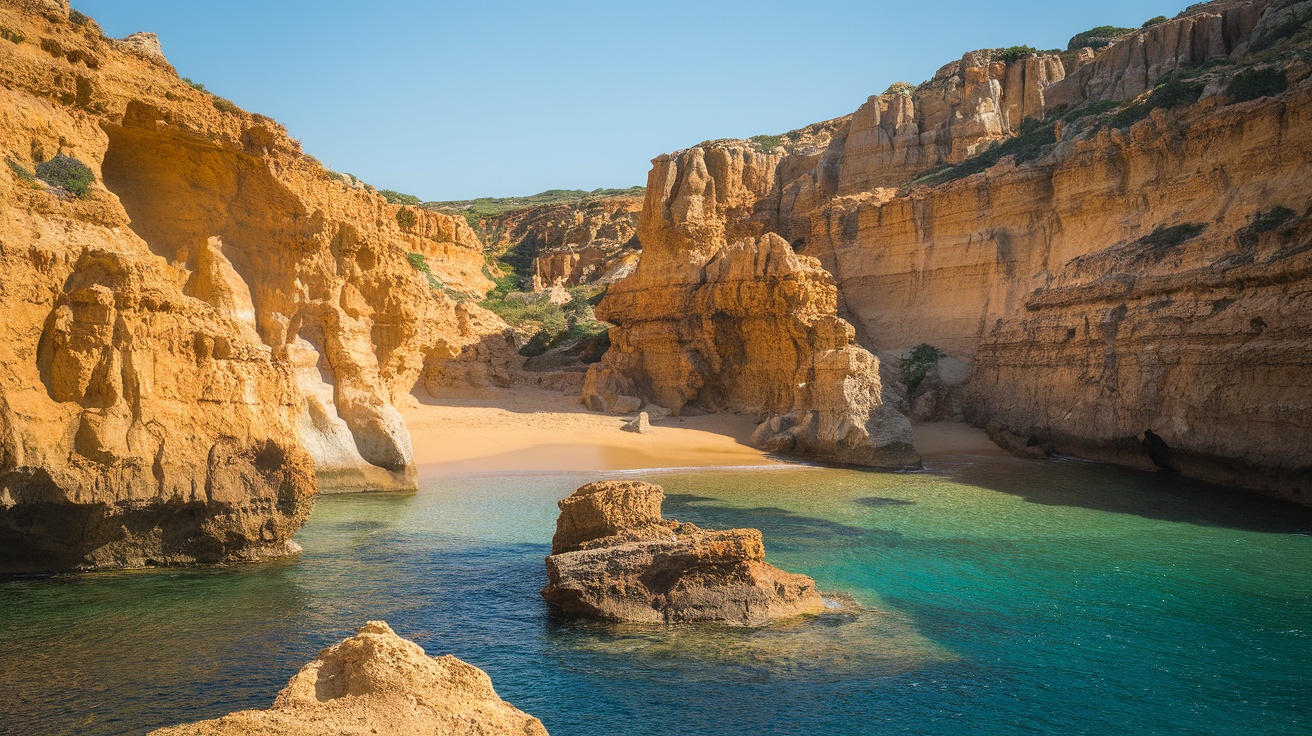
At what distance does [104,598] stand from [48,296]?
10.3 feet

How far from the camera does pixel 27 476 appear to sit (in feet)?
27.1

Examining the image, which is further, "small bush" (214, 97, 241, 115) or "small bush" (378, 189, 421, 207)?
"small bush" (378, 189, 421, 207)

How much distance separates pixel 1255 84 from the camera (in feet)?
70.0

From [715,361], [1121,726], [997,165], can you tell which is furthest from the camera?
[997,165]

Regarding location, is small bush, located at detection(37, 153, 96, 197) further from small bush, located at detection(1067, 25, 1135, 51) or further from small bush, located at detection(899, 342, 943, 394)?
small bush, located at detection(1067, 25, 1135, 51)

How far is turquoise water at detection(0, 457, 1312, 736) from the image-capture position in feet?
20.6

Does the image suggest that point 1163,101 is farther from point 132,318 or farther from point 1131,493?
point 132,318

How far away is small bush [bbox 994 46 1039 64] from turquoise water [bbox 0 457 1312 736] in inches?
1344

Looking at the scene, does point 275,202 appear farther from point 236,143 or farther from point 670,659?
point 670,659

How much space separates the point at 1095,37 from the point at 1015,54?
852cm

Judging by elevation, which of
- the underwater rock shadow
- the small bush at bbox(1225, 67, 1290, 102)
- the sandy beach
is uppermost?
the small bush at bbox(1225, 67, 1290, 102)

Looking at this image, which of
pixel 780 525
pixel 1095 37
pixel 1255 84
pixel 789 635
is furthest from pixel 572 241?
pixel 789 635

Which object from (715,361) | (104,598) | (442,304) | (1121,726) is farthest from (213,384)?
(442,304)

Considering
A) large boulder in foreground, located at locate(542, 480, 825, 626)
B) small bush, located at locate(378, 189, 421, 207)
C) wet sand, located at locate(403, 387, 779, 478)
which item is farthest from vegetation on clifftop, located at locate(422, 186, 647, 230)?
large boulder in foreground, located at locate(542, 480, 825, 626)
